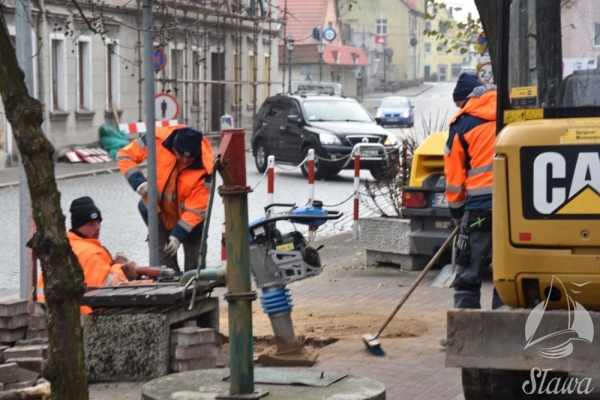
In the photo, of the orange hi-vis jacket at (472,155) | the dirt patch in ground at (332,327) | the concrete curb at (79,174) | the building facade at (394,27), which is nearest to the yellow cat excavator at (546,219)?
the orange hi-vis jacket at (472,155)

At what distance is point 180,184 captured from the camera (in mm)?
9180

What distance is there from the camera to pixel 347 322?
9.38m

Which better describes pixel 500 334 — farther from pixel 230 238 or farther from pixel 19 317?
pixel 19 317

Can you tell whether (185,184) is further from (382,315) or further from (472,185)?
(472,185)

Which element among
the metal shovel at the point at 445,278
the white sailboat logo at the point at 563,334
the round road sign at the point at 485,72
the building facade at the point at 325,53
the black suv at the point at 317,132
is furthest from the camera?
the building facade at the point at 325,53

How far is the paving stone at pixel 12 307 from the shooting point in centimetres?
745

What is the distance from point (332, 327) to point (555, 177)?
355 centimetres

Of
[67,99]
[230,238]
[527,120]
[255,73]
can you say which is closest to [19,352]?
[230,238]

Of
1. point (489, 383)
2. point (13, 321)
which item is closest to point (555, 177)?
point (489, 383)

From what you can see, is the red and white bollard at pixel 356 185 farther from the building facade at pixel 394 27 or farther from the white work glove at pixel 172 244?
the building facade at pixel 394 27

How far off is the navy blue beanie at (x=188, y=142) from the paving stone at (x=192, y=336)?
2057mm

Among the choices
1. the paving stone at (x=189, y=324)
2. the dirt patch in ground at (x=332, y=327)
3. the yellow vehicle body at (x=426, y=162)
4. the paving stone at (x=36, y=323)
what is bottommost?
the dirt patch in ground at (x=332, y=327)

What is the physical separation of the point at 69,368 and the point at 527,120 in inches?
105

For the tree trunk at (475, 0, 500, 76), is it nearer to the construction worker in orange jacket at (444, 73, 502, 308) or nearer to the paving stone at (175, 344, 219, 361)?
the construction worker in orange jacket at (444, 73, 502, 308)
